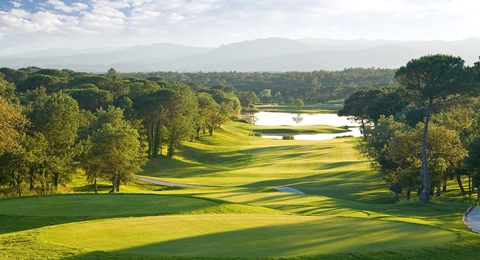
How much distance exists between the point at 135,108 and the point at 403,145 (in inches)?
1683

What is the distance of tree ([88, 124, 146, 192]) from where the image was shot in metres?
41.2

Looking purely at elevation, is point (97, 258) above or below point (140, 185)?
above

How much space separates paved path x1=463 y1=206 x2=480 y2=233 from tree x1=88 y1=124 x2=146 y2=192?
94.7 feet

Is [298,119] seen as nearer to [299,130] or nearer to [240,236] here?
[299,130]

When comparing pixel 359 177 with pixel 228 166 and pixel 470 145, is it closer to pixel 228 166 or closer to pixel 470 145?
pixel 470 145

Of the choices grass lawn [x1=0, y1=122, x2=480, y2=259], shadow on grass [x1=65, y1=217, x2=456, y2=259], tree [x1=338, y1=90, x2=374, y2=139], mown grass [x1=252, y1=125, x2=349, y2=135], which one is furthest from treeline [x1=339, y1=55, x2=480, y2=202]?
mown grass [x1=252, y1=125, x2=349, y2=135]

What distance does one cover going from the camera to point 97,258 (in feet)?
46.3

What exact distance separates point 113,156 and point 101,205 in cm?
1691

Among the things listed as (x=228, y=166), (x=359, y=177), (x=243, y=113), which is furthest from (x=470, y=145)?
(x=243, y=113)

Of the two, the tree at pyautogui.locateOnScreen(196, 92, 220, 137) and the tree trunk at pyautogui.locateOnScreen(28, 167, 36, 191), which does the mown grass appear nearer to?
A: the tree at pyautogui.locateOnScreen(196, 92, 220, 137)

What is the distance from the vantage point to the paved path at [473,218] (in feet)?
74.1

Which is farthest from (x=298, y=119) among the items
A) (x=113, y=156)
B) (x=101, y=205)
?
(x=101, y=205)

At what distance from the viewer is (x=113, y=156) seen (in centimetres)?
4122

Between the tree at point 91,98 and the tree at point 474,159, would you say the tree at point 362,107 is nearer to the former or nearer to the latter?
the tree at point 474,159
